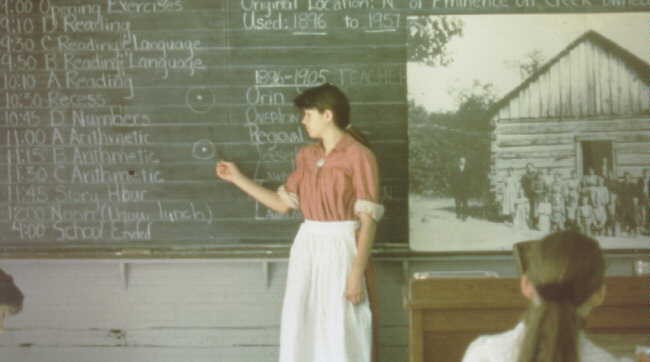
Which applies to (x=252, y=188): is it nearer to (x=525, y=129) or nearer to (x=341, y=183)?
(x=341, y=183)

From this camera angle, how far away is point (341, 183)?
127 inches

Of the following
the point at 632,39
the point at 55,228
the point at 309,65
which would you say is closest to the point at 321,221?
the point at 309,65

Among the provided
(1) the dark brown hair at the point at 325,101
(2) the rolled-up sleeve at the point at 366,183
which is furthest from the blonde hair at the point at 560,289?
(1) the dark brown hair at the point at 325,101

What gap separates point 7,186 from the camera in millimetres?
3775

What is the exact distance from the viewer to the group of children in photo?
3.70 meters

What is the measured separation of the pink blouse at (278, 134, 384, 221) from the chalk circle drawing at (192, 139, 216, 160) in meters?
0.55

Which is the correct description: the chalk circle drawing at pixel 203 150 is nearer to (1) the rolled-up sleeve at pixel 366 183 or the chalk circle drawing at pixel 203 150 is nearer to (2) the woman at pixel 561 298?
(1) the rolled-up sleeve at pixel 366 183

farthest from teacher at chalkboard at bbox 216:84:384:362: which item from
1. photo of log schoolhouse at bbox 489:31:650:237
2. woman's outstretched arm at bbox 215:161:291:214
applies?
photo of log schoolhouse at bbox 489:31:650:237

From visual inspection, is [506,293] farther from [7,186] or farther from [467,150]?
[7,186]

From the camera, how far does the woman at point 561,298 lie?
1.52m

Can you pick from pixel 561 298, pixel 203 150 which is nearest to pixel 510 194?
pixel 203 150

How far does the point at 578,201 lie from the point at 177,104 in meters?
1.89

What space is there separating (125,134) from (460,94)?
1543mm

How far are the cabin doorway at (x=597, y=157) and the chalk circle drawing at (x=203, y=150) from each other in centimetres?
169
